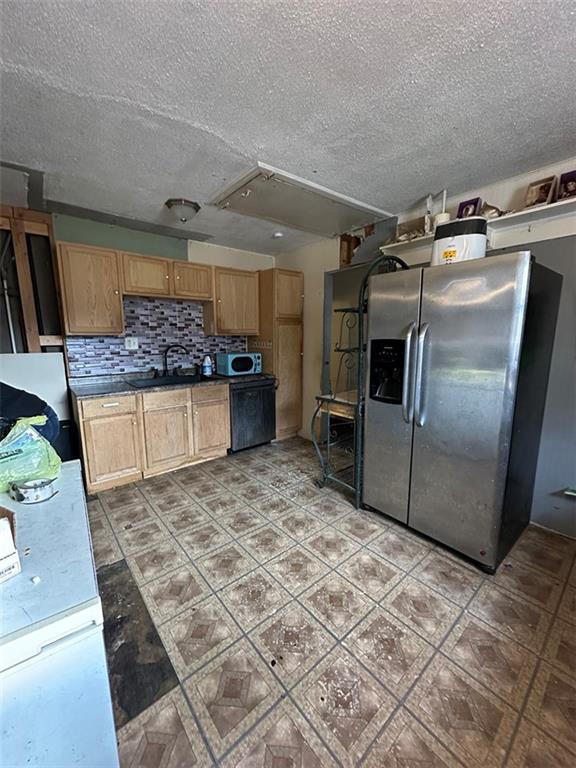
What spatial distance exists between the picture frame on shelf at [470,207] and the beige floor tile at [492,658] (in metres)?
2.50

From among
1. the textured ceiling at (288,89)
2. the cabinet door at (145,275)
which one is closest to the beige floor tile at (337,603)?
the textured ceiling at (288,89)

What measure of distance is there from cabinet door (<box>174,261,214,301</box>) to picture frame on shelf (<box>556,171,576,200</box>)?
9.61 feet

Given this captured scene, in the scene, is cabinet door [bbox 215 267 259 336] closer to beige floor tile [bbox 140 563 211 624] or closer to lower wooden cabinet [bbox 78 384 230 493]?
lower wooden cabinet [bbox 78 384 230 493]

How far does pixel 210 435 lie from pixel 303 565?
5.94ft

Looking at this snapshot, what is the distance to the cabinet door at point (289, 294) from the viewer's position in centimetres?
370

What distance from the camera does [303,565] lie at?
1.90 m

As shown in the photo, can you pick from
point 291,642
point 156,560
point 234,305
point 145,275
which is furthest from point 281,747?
point 234,305

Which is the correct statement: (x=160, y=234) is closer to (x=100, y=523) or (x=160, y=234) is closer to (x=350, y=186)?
(x=350, y=186)

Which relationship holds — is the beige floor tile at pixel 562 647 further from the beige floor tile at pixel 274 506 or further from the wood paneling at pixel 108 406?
the wood paneling at pixel 108 406

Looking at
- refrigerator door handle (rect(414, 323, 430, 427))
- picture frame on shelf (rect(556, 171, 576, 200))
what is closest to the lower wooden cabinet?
refrigerator door handle (rect(414, 323, 430, 427))

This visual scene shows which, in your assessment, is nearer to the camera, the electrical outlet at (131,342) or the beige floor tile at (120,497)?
the beige floor tile at (120,497)

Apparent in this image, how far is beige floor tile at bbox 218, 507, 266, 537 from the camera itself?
223 centimetres

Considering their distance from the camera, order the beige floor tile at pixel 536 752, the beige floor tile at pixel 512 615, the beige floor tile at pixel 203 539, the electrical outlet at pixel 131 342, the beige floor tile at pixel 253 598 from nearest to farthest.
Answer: the beige floor tile at pixel 536 752
the beige floor tile at pixel 512 615
the beige floor tile at pixel 253 598
the beige floor tile at pixel 203 539
the electrical outlet at pixel 131 342

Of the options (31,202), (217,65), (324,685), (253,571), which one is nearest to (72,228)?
(31,202)
